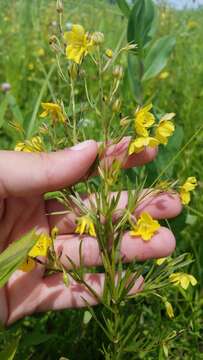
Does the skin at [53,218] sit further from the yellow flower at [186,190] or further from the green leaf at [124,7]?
the green leaf at [124,7]

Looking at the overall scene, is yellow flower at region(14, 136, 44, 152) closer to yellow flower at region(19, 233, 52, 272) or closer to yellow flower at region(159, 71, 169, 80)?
yellow flower at region(19, 233, 52, 272)

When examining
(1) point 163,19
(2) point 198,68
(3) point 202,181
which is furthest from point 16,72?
(1) point 163,19

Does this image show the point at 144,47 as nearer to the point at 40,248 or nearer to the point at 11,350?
the point at 40,248

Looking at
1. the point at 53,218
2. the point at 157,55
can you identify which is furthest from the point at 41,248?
the point at 157,55

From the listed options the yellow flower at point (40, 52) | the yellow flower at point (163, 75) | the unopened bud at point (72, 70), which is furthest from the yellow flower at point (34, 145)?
the yellow flower at point (40, 52)

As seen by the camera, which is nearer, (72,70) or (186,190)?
(72,70)

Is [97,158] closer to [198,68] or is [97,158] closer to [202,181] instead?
[202,181]
